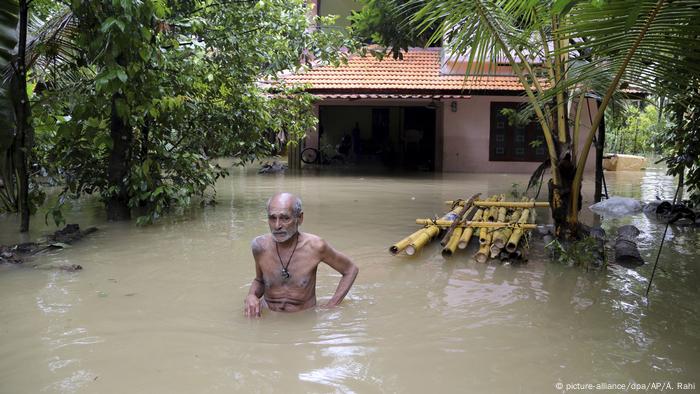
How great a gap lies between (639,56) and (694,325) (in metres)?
1.95

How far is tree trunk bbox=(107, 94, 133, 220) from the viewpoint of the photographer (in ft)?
Result: 25.5

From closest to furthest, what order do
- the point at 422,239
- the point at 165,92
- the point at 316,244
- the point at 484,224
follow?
the point at 316,244 < the point at 422,239 < the point at 484,224 < the point at 165,92

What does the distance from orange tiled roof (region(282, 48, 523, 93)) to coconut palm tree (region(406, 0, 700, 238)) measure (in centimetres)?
803

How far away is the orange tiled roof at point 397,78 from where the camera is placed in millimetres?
15406

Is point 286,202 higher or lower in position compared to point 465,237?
higher

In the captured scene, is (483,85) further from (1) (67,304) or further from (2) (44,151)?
(1) (67,304)

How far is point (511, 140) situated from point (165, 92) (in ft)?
39.8

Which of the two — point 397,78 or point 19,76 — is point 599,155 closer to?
point 397,78

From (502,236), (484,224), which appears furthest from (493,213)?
(502,236)

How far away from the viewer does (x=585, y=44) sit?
3904 millimetres

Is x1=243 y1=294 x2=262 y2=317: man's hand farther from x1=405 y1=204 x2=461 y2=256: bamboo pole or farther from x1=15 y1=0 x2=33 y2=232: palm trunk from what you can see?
x1=15 y1=0 x2=33 y2=232: palm trunk

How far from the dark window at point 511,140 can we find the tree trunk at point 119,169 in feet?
37.6

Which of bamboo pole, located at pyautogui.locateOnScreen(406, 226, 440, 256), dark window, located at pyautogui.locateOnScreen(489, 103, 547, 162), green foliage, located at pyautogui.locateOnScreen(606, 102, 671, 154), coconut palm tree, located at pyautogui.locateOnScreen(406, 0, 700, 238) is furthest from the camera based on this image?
green foliage, located at pyautogui.locateOnScreen(606, 102, 671, 154)

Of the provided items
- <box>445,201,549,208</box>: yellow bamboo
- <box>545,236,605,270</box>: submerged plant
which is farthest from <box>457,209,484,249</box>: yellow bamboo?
<box>445,201,549,208</box>: yellow bamboo
